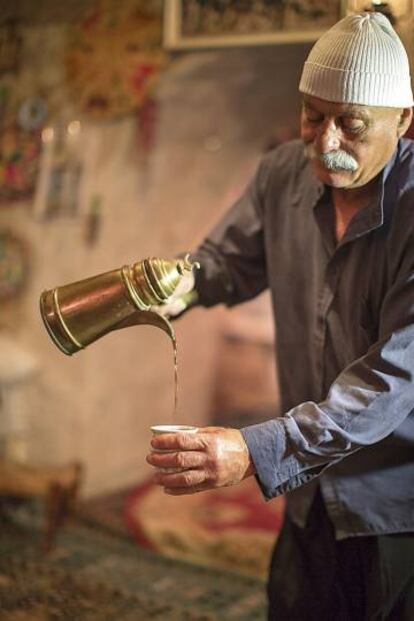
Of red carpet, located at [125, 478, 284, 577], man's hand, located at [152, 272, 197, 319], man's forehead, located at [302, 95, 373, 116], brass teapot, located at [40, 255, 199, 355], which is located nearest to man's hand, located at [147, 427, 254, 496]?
brass teapot, located at [40, 255, 199, 355]

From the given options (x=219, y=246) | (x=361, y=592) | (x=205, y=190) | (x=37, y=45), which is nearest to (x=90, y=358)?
(x=205, y=190)

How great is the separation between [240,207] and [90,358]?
2077 mm

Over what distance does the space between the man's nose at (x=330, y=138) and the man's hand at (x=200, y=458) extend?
22.8 inches

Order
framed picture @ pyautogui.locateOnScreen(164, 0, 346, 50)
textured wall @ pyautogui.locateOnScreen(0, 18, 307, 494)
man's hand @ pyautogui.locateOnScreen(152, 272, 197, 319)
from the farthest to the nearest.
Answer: textured wall @ pyautogui.locateOnScreen(0, 18, 307, 494)
framed picture @ pyautogui.locateOnScreen(164, 0, 346, 50)
man's hand @ pyautogui.locateOnScreen(152, 272, 197, 319)

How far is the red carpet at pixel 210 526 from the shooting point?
3.60m

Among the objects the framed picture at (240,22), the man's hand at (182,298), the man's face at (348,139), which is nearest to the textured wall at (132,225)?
the framed picture at (240,22)

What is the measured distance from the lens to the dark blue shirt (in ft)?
5.33

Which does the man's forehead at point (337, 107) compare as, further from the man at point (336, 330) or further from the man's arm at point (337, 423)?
the man's arm at point (337, 423)

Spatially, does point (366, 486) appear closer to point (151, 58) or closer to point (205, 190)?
point (151, 58)

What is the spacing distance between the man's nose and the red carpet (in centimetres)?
224

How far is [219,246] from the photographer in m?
2.14

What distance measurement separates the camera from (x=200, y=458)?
5.09 feet

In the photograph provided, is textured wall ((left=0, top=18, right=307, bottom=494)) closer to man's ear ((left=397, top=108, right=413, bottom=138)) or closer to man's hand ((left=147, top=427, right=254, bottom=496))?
man's ear ((left=397, top=108, right=413, bottom=138))

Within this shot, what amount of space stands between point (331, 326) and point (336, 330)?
0.6 inches
